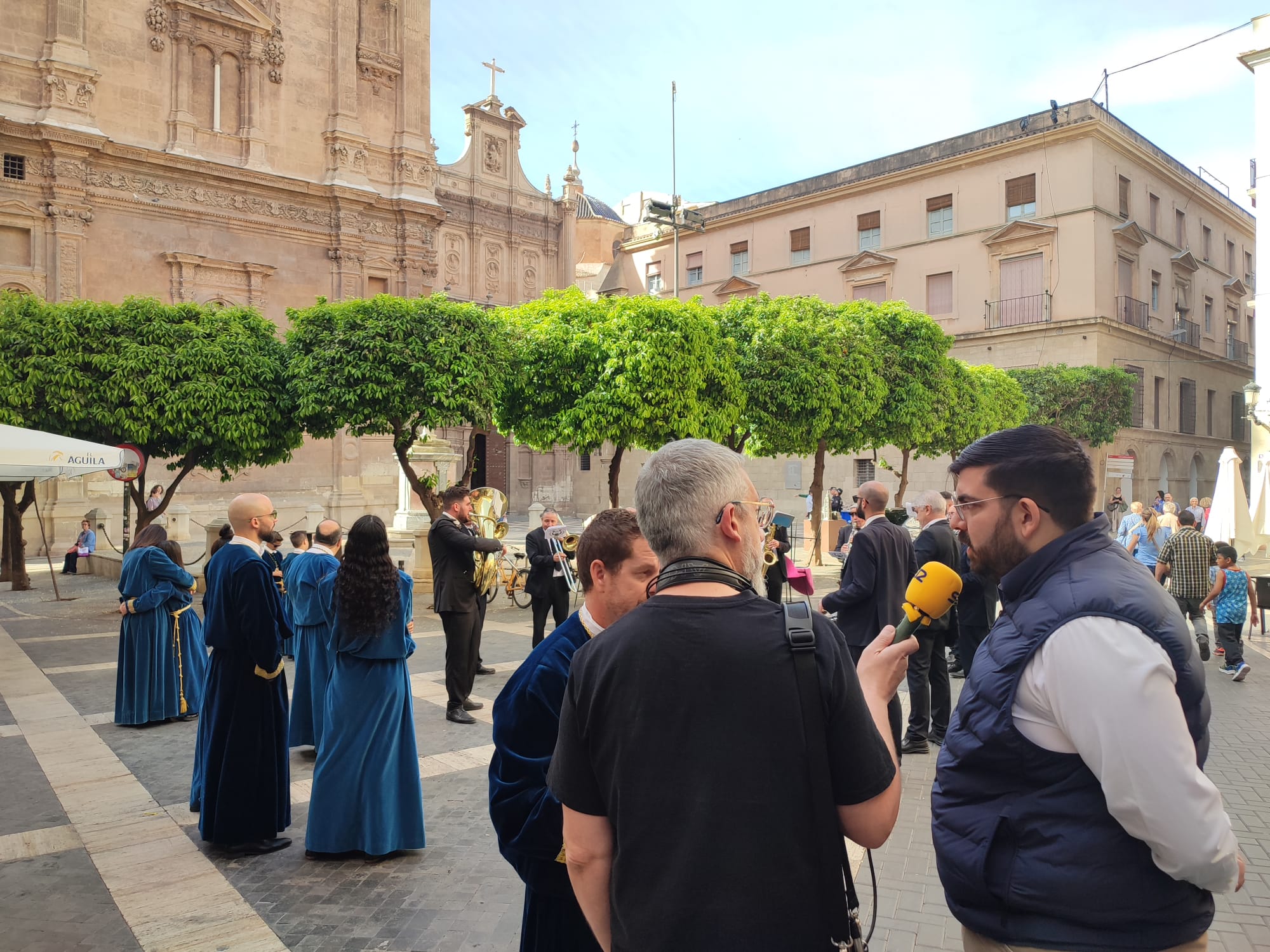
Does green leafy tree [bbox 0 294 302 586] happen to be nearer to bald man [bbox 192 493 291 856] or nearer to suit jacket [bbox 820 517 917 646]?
bald man [bbox 192 493 291 856]

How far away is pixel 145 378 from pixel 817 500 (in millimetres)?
14679

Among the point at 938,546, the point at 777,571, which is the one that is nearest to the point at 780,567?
the point at 777,571

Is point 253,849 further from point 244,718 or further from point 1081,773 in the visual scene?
point 1081,773

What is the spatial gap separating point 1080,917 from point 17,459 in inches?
353

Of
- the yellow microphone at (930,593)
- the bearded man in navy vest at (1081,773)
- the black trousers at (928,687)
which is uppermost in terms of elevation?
the yellow microphone at (930,593)

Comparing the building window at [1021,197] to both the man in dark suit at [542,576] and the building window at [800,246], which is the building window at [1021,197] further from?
the man in dark suit at [542,576]

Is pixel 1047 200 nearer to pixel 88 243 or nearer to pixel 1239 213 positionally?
pixel 1239 213

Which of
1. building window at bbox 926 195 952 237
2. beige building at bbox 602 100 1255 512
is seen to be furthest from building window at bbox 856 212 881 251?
building window at bbox 926 195 952 237

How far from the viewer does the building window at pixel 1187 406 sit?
37.3m

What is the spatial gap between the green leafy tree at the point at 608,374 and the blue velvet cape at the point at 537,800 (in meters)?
13.6

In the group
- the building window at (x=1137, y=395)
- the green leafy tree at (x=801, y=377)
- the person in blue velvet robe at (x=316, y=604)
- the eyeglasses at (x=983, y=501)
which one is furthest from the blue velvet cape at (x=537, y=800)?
the building window at (x=1137, y=395)

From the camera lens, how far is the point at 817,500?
21828 mm

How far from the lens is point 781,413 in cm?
2005

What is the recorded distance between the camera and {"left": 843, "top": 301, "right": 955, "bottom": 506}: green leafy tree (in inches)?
858
